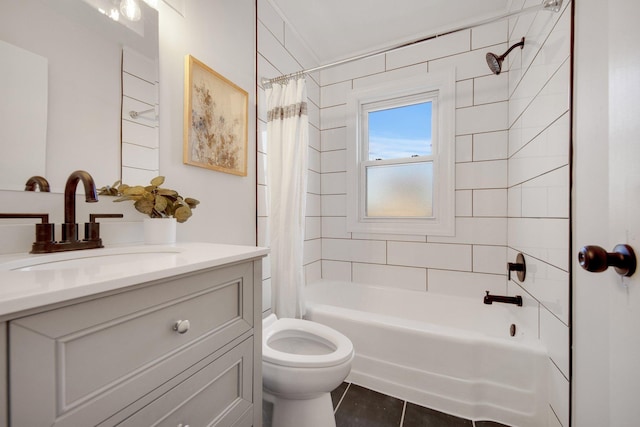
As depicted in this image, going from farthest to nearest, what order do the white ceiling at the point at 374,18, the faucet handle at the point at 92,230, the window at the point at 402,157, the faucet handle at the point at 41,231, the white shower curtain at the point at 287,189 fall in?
the window at the point at 402,157 → the white ceiling at the point at 374,18 → the white shower curtain at the point at 287,189 → the faucet handle at the point at 92,230 → the faucet handle at the point at 41,231

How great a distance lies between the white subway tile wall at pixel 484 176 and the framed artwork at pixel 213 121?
24 cm

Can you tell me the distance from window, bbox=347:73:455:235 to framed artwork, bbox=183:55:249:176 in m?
1.10

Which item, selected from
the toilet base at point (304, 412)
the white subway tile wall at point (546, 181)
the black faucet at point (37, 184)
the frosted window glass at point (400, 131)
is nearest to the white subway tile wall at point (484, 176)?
the white subway tile wall at point (546, 181)

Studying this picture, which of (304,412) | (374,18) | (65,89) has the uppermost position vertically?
(374,18)

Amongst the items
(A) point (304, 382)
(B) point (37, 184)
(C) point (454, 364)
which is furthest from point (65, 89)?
(C) point (454, 364)

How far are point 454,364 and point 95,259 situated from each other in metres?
1.64

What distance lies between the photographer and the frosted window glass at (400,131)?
7.06ft

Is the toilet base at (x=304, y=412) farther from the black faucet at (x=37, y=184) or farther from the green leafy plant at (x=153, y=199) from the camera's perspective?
the black faucet at (x=37, y=184)

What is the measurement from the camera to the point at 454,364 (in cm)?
137

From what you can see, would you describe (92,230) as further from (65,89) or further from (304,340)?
(304,340)

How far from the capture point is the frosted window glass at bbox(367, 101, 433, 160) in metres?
2.15

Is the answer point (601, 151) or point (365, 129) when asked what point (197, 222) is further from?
point (365, 129)

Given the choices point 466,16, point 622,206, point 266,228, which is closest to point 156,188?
point 266,228

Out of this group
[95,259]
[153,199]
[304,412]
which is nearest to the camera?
[95,259]
